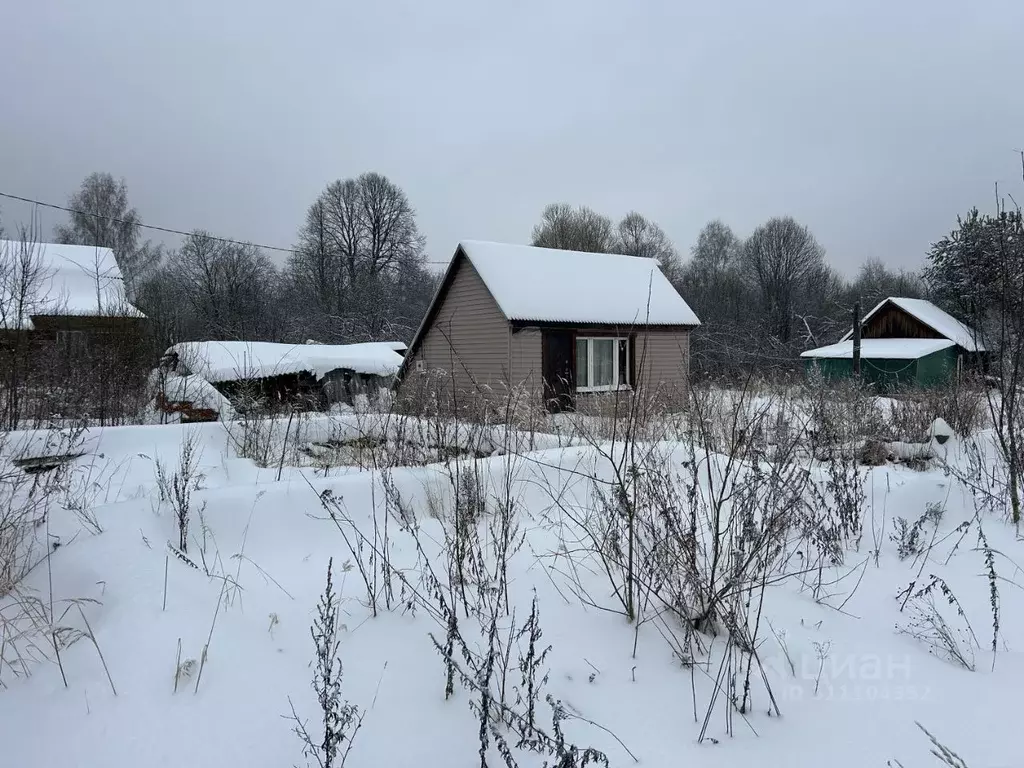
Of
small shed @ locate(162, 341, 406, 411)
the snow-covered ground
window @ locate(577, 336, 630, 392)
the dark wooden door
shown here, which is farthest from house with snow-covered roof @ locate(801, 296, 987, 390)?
the snow-covered ground

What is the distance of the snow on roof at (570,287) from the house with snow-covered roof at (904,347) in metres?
7.72

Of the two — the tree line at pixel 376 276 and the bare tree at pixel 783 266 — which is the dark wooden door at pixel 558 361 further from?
the bare tree at pixel 783 266

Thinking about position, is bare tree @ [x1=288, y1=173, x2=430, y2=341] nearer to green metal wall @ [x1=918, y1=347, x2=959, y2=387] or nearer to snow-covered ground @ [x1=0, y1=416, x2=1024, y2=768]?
green metal wall @ [x1=918, y1=347, x2=959, y2=387]

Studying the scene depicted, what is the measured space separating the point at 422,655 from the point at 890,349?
983 inches

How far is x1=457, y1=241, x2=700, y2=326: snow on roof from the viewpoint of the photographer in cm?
1410

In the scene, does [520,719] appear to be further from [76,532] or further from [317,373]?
[317,373]

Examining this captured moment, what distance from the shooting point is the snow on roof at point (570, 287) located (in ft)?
46.3

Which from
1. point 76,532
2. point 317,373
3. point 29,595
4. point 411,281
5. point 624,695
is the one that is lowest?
point 624,695

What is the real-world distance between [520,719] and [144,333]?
12878 mm

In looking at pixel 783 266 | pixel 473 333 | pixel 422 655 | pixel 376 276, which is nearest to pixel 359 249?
pixel 376 276

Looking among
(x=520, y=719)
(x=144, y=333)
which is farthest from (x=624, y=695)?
(x=144, y=333)

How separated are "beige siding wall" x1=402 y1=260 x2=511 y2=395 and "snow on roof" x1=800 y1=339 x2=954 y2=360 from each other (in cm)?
1492

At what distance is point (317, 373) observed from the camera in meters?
14.3

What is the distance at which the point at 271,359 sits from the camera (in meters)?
13.6
